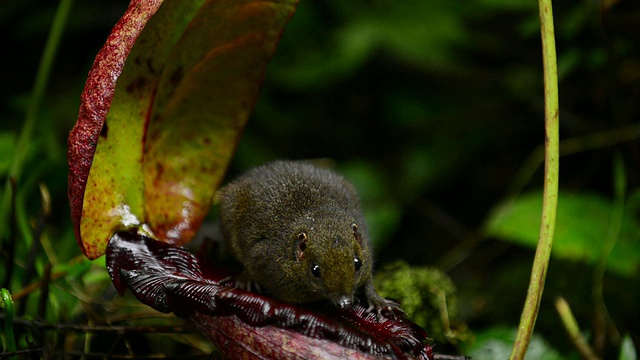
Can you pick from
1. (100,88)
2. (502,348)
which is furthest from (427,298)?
(100,88)

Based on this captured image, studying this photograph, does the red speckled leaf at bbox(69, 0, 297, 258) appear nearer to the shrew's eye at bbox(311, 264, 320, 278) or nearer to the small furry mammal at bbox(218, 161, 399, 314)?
the small furry mammal at bbox(218, 161, 399, 314)

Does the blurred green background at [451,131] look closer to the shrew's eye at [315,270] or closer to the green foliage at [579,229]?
the green foliage at [579,229]

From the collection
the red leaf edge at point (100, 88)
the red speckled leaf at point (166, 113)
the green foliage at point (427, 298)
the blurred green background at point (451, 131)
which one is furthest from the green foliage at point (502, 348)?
the red leaf edge at point (100, 88)

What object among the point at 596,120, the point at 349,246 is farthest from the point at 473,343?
the point at 596,120

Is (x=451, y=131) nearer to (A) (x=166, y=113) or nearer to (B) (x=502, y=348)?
(B) (x=502, y=348)

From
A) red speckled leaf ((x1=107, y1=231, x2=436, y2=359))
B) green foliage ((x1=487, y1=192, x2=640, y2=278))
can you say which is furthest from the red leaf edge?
green foliage ((x1=487, y1=192, x2=640, y2=278))

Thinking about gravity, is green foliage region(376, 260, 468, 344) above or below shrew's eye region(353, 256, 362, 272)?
below

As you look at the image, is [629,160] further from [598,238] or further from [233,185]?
[233,185]

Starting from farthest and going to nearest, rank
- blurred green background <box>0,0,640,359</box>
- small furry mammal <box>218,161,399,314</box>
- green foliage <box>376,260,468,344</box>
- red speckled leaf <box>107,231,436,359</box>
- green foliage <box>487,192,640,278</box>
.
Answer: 1. blurred green background <box>0,0,640,359</box>
2. green foliage <box>487,192,640,278</box>
3. green foliage <box>376,260,468,344</box>
4. small furry mammal <box>218,161,399,314</box>
5. red speckled leaf <box>107,231,436,359</box>
